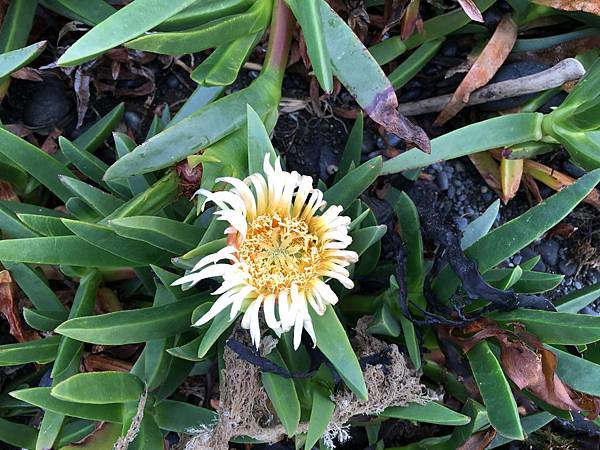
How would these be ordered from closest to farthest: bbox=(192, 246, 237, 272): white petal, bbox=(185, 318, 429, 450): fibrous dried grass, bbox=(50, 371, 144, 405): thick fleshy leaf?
bbox=(192, 246, 237, 272): white petal < bbox=(50, 371, 144, 405): thick fleshy leaf < bbox=(185, 318, 429, 450): fibrous dried grass

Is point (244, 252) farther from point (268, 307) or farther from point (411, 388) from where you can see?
point (411, 388)

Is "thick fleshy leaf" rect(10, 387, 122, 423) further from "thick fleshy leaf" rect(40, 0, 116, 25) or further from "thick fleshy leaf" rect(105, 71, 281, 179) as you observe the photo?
"thick fleshy leaf" rect(40, 0, 116, 25)

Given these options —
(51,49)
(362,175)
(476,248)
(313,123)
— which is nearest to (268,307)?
(362,175)

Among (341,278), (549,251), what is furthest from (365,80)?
(549,251)

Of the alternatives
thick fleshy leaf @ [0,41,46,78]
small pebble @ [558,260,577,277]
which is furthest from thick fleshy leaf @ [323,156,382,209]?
small pebble @ [558,260,577,277]

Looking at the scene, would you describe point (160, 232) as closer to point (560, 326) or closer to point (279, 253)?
point (279, 253)

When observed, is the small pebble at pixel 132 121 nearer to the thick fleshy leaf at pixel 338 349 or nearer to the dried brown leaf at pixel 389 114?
the dried brown leaf at pixel 389 114

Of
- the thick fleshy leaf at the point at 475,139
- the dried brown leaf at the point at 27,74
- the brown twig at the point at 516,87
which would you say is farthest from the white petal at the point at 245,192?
the dried brown leaf at the point at 27,74
